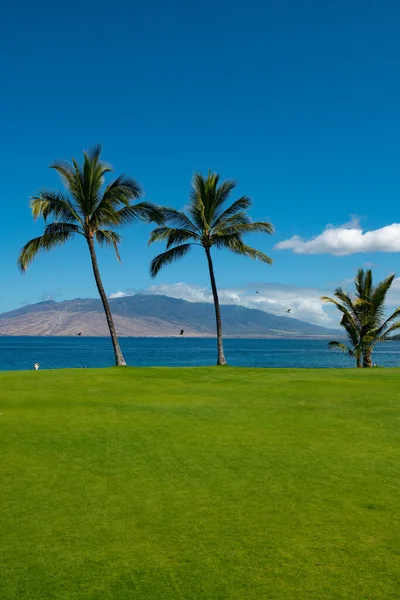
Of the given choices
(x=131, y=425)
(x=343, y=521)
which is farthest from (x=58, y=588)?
(x=131, y=425)

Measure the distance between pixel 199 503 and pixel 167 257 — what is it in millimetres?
26809

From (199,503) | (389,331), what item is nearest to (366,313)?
(389,331)

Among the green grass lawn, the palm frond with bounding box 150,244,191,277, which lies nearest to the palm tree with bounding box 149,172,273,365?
the palm frond with bounding box 150,244,191,277

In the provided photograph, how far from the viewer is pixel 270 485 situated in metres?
6.72

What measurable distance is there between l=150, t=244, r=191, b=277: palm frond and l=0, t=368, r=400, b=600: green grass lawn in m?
20.6

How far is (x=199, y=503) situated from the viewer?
6.15m

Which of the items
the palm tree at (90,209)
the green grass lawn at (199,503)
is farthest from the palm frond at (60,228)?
the green grass lawn at (199,503)

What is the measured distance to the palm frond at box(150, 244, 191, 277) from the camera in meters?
32.2

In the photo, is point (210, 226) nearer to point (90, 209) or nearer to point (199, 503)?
point (90, 209)

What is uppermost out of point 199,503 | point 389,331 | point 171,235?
point 171,235

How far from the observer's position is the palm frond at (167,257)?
32.2 m

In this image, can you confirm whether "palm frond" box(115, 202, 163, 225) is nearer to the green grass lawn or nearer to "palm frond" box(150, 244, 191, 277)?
"palm frond" box(150, 244, 191, 277)

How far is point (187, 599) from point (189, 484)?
258 centimetres

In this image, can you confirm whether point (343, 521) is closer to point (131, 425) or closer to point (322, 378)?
point (131, 425)
